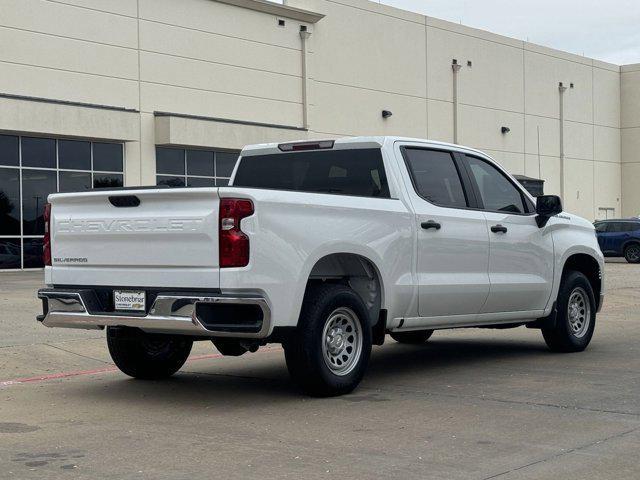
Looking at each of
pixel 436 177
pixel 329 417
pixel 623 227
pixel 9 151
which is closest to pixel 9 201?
pixel 9 151

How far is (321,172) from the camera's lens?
976cm

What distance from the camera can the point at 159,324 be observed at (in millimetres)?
7898

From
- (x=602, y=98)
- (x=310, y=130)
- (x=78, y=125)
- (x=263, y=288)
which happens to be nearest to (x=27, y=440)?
(x=263, y=288)

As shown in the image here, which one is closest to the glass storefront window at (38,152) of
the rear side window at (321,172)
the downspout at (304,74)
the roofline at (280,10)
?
the roofline at (280,10)

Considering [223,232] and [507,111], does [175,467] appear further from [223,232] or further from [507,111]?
[507,111]

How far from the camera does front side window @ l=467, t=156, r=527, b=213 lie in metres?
10.4

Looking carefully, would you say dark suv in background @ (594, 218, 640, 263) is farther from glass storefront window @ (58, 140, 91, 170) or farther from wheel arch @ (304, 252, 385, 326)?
wheel arch @ (304, 252, 385, 326)

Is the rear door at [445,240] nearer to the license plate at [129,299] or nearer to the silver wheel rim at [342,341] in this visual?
the silver wheel rim at [342,341]

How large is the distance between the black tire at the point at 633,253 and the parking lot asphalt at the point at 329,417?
25.4 m

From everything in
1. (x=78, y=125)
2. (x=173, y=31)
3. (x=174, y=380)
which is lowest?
(x=174, y=380)

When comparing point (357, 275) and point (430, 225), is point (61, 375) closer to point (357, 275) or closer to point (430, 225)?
point (357, 275)

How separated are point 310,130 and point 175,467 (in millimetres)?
32758

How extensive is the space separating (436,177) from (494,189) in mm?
971

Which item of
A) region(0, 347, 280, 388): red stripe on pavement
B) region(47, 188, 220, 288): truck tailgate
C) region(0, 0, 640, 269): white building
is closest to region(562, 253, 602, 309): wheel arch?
region(0, 347, 280, 388): red stripe on pavement
